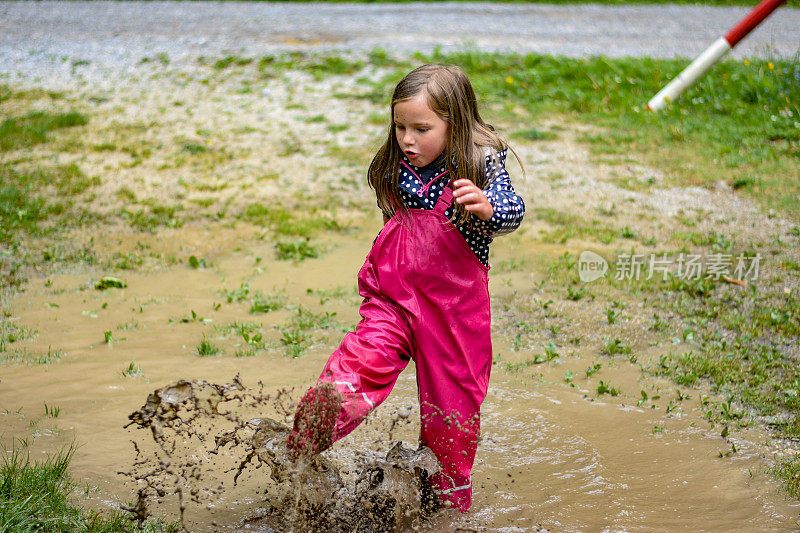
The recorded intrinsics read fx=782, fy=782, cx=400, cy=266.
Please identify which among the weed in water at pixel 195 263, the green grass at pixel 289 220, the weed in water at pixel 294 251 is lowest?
the weed in water at pixel 195 263

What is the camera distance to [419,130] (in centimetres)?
261

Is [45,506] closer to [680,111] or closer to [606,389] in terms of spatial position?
[606,389]

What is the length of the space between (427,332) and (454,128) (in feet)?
2.28

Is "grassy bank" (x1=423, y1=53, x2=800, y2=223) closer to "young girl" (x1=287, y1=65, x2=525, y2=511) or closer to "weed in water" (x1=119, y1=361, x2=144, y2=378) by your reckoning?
"young girl" (x1=287, y1=65, x2=525, y2=511)

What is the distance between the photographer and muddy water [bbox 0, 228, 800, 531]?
3.01 m

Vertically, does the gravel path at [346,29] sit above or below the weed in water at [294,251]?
above

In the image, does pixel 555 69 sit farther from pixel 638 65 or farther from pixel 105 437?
pixel 105 437

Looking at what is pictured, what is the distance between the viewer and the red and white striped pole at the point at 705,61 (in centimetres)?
743

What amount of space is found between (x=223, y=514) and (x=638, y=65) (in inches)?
281

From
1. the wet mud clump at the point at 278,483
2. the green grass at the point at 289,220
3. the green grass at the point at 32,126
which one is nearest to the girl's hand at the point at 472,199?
the wet mud clump at the point at 278,483

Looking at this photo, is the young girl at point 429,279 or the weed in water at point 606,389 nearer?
the young girl at point 429,279

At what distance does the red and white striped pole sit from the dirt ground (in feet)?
3.40

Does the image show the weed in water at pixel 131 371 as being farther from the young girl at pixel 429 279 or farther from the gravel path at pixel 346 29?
the gravel path at pixel 346 29

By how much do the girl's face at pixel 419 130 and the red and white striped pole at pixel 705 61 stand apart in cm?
578
